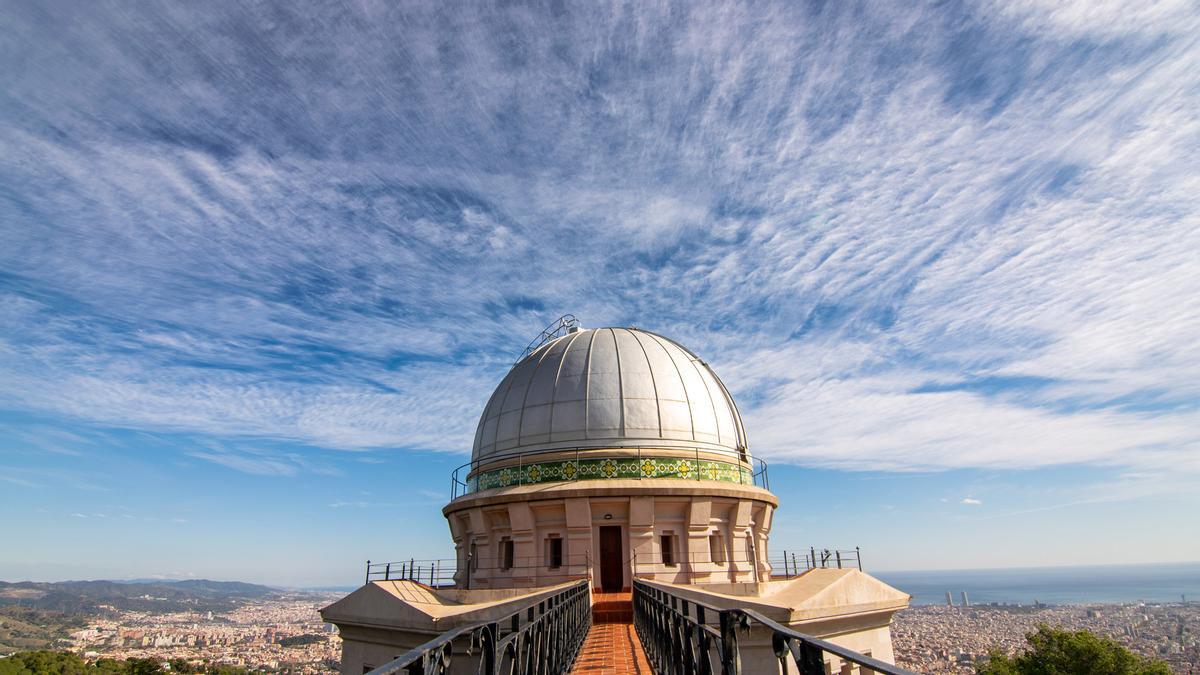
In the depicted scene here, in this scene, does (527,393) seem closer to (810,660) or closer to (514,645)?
(514,645)

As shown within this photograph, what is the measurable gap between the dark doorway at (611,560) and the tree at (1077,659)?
83.0 feet

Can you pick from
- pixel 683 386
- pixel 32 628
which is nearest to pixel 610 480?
pixel 683 386

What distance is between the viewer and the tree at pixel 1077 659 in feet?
96.4

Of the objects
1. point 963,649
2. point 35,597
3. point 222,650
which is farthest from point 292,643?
point 35,597

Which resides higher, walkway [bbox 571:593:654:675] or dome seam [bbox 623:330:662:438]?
dome seam [bbox 623:330:662:438]

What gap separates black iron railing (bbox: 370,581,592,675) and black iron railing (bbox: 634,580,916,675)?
1.36 metres

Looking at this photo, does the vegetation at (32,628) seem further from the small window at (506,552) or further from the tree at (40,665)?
the small window at (506,552)

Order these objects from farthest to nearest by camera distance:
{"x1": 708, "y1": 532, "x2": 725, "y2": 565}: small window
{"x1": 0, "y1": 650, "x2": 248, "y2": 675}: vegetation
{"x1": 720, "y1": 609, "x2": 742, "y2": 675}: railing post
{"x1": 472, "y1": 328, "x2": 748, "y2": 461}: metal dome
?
{"x1": 0, "y1": 650, "x2": 248, "y2": 675}: vegetation
{"x1": 472, "y1": 328, "x2": 748, "y2": 461}: metal dome
{"x1": 708, "y1": 532, "x2": 725, "y2": 565}: small window
{"x1": 720, "y1": 609, "x2": 742, "y2": 675}: railing post

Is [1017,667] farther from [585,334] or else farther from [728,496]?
[585,334]

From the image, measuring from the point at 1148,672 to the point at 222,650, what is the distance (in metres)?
113

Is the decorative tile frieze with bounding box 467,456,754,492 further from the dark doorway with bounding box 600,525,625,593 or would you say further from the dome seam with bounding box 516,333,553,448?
the dark doorway with bounding box 600,525,625,593

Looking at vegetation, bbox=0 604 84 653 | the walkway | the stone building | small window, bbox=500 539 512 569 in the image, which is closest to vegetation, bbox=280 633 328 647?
vegetation, bbox=0 604 84 653

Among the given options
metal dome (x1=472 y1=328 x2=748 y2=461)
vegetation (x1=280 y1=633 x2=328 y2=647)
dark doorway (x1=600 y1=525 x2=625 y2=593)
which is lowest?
vegetation (x1=280 y1=633 x2=328 y2=647)

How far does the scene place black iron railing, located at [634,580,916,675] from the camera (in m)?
2.68
